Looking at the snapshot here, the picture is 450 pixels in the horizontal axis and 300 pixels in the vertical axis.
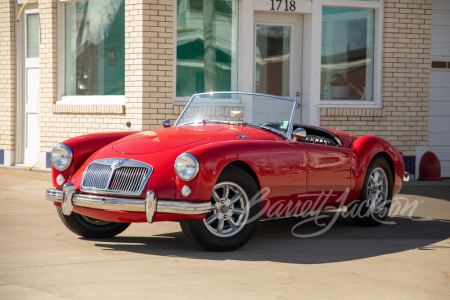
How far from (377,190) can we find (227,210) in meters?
2.28

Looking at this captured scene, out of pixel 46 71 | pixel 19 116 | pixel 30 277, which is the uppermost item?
pixel 46 71

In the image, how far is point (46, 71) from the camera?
38.0ft

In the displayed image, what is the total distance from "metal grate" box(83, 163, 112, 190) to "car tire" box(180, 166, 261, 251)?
0.69m

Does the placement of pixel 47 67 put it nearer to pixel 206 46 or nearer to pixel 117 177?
pixel 206 46

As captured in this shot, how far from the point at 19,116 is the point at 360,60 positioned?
585 centimetres

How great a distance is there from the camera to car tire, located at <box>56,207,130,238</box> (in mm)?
6051

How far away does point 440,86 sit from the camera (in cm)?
1215

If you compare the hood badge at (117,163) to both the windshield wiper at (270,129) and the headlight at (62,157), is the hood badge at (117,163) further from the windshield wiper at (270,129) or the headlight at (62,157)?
the windshield wiper at (270,129)

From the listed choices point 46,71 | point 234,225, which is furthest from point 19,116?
point 234,225

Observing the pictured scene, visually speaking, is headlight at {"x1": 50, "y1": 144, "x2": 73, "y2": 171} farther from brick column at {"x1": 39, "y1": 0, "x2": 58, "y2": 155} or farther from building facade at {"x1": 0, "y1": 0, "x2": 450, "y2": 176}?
brick column at {"x1": 39, "y1": 0, "x2": 58, "y2": 155}

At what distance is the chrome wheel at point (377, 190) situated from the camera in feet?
23.6

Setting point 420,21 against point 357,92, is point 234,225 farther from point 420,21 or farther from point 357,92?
point 420,21

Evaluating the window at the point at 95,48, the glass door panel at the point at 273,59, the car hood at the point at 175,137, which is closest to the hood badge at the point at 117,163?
the car hood at the point at 175,137

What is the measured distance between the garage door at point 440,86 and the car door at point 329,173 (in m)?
5.81
